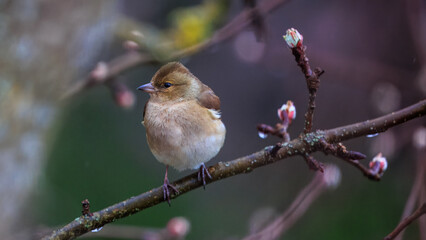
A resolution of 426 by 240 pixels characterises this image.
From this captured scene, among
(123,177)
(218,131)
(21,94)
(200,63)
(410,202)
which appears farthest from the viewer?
(200,63)

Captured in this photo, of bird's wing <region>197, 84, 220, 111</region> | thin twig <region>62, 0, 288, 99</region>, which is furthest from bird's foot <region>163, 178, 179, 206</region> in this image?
thin twig <region>62, 0, 288, 99</region>

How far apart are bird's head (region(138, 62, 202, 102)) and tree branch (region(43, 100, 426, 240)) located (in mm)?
686

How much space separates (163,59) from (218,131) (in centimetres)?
84

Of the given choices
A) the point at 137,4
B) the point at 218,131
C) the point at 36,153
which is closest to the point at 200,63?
the point at 137,4

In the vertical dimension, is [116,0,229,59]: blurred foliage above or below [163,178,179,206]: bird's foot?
above

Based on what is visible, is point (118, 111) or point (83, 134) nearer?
point (83, 134)

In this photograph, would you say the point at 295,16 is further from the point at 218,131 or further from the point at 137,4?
the point at 218,131

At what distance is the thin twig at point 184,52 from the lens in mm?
3408

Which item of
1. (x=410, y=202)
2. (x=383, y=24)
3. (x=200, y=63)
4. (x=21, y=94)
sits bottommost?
(x=410, y=202)

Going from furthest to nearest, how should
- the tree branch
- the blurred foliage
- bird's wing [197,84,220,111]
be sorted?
1. the blurred foliage
2. bird's wing [197,84,220,111]
3. the tree branch

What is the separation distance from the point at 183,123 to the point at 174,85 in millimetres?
336

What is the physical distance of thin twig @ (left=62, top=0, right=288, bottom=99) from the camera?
134 inches

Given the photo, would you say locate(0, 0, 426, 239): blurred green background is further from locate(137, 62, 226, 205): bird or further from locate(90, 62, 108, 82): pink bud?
locate(137, 62, 226, 205): bird

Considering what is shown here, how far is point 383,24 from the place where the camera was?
507 cm
